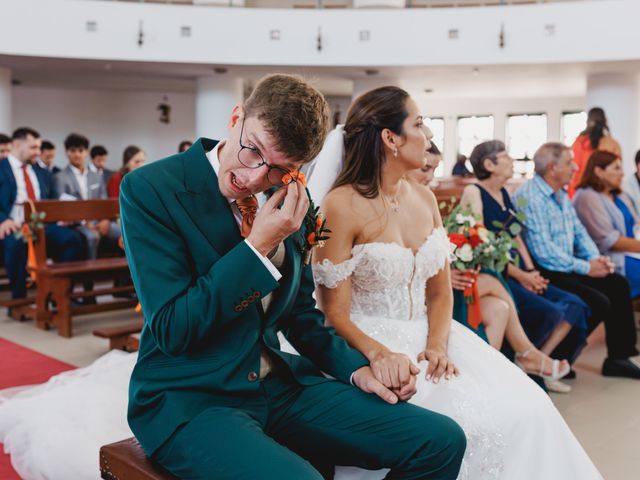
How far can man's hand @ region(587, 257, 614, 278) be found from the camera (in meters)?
5.45

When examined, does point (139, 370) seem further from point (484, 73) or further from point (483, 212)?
point (484, 73)

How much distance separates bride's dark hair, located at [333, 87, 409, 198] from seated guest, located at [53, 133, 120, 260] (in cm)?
570

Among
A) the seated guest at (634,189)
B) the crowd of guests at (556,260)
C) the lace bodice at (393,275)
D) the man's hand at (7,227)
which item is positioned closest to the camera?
the lace bodice at (393,275)

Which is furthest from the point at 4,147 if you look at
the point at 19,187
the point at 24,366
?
the point at 24,366

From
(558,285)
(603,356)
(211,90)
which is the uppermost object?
(211,90)

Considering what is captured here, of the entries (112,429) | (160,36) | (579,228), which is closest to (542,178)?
(579,228)

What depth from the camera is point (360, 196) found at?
300cm

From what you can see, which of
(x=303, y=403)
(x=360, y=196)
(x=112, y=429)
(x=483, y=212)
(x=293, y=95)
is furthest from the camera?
(x=483, y=212)

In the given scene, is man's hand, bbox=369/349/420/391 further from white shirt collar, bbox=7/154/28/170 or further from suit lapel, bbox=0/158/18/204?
white shirt collar, bbox=7/154/28/170

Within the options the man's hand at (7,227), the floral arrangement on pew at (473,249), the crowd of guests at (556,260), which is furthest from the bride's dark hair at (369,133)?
the man's hand at (7,227)

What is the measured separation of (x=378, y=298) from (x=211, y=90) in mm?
13765

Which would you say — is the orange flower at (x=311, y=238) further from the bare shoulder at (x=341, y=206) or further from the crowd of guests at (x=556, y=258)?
the crowd of guests at (x=556, y=258)

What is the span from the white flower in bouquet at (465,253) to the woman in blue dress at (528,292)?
2.60 feet

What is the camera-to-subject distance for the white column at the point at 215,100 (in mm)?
16062
